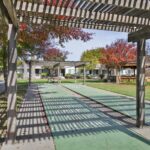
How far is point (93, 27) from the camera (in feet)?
24.5

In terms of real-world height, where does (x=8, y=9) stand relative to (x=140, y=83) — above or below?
above

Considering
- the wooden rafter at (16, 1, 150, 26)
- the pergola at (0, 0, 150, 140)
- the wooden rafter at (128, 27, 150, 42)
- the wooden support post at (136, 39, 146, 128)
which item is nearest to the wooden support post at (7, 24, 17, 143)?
the pergola at (0, 0, 150, 140)

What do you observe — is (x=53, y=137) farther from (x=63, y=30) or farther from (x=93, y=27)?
(x=63, y=30)

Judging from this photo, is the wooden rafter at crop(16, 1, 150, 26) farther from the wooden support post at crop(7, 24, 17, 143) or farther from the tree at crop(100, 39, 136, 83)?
the tree at crop(100, 39, 136, 83)

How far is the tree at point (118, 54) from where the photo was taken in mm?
35281

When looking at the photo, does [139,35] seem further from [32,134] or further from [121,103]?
[121,103]

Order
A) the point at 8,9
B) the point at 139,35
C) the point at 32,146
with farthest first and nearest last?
1. the point at 139,35
2. the point at 32,146
3. the point at 8,9

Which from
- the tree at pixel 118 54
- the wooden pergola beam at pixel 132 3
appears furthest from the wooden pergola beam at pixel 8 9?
the tree at pixel 118 54

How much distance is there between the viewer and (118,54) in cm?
3581

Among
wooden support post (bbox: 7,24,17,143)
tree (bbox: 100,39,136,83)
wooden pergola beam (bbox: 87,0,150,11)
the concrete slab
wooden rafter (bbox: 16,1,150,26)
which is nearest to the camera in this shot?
wooden pergola beam (bbox: 87,0,150,11)

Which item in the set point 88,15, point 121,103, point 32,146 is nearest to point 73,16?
point 88,15

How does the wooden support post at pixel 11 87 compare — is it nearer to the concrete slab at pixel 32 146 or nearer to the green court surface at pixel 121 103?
the concrete slab at pixel 32 146

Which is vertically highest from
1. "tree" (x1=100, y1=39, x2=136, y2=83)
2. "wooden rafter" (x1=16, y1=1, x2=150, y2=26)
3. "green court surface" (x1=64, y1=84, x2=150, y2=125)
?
"tree" (x1=100, y1=39, x2=136, y2=83)

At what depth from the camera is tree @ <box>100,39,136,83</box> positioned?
1389 inches
